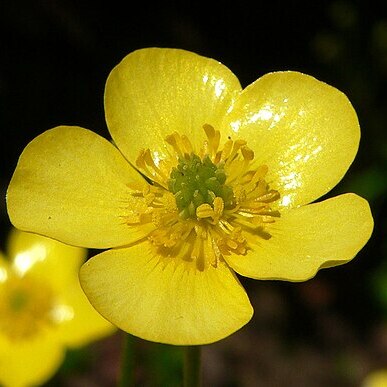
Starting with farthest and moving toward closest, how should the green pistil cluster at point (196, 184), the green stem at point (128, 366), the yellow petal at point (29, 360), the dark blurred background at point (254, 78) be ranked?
the dark blurred background at point (254, 78) → the yellow petal at point (29, 360) → the green pistil cluster at point (196, 184) → the green stem at point (128, 366)

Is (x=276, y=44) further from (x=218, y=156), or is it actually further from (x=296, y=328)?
(x=218, y=156)

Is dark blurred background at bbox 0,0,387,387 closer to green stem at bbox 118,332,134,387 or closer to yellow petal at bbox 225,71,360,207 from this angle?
yellow petal at bbox 225,71,360,207

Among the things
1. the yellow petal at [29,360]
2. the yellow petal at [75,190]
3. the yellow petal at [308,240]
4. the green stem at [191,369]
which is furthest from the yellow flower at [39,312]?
the green stem at [191,369]

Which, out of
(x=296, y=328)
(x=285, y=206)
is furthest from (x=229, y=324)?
(x=296, y=328)

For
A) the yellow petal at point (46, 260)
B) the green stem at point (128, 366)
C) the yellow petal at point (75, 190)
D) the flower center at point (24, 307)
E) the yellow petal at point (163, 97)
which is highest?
the yellow petal at point (163, 97)

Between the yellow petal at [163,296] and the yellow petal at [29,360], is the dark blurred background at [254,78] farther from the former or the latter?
the yellow petal at [163,296]

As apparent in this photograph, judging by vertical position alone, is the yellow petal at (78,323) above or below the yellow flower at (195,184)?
below
